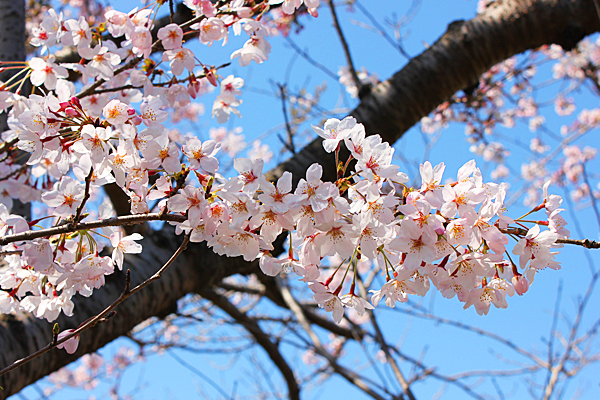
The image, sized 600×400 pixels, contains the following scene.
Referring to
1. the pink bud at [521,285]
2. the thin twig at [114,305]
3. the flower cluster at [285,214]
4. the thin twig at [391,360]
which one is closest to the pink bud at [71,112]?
the flower cluster at [285,214]

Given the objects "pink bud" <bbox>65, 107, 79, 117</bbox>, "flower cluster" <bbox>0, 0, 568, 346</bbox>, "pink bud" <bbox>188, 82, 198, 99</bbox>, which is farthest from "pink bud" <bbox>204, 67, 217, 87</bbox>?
"pink bud" <bbox>65, 107, 79, 117</bbox>

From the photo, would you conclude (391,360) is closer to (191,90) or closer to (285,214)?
(285,214)

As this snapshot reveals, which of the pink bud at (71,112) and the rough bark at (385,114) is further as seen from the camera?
the rough bark at (385,114)

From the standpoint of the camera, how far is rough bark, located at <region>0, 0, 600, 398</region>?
5.34 ft

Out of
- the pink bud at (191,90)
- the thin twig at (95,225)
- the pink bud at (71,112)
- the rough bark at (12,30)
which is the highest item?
the rough bark at (12,30)

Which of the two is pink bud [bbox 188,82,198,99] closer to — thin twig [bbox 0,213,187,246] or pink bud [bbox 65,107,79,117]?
pink bud [bbox 65,107,79,117]

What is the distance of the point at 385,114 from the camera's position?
245 centimetres

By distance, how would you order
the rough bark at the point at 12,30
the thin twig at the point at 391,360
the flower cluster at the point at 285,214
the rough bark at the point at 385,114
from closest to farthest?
the flower cluster at the point at 285,214
the rough bark at the point at 385,114
the thin twig at the point at 391,360
the rough bark at the point at 12,30

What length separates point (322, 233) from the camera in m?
0.86

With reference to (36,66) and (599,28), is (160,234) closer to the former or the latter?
(36,66)

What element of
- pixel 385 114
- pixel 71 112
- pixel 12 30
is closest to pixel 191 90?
pixel 71 112

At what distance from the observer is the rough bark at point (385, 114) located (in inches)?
64.1

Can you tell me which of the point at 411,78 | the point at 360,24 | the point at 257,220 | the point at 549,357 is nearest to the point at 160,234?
the point at 257,220

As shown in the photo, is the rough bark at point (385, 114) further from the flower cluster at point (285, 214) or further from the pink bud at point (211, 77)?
the pink bud at point (211, 77)
